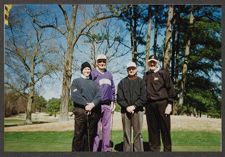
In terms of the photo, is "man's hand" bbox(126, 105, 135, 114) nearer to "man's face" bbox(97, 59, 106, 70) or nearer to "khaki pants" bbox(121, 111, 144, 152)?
"khaki pants" bbox(121, 111, 144, 152)

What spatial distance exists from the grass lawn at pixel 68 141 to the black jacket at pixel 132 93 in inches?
38.5

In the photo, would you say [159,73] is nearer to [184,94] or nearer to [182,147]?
[182,147]

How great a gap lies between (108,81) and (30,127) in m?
2.23

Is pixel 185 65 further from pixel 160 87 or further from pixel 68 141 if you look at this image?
pixel 68 141

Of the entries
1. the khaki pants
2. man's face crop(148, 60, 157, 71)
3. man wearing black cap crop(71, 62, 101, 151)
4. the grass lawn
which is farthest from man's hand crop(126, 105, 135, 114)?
the grass lawn

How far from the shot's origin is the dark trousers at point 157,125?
589 centimetres

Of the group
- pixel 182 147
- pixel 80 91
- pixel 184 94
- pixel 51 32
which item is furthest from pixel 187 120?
pixel 51 32

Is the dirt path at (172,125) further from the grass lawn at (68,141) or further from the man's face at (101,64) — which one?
the man's face at (101,64)

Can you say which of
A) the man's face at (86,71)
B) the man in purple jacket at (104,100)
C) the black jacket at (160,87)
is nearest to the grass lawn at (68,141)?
the man in purple jacket at (104,100)

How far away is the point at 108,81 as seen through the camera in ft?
19.7

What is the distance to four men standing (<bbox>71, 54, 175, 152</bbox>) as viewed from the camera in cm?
586

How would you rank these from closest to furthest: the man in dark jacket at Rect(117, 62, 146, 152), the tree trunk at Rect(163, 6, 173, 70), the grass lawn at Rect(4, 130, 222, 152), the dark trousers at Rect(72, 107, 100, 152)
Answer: the dark trousers at Rect(72, 107, 100, 152) < the man in dark jacket at Rect(117, 62, 146, 152) < the grass lawn at Rect(4, 130, 222, 152) < the tree trunk at Rect(163, 6, 173, 70)

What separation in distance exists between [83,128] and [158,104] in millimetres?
1281

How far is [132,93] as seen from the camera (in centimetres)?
588
